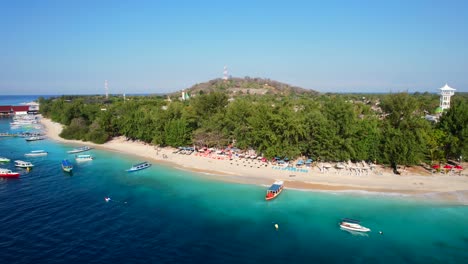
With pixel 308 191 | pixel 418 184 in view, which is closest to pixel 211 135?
pixel 308 191

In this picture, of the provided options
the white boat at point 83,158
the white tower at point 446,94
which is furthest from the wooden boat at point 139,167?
Result: the white tower at point 446,94

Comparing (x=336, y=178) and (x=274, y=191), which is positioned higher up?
(x=336, y=178)

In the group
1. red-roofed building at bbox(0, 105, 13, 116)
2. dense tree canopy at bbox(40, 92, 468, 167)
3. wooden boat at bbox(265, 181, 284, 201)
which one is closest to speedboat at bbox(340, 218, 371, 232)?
wooden boat at bbox(265, 181, 284, 201)

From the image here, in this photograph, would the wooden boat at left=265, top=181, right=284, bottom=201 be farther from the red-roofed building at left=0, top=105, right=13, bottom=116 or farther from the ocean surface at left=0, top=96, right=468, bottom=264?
the red-roofed building at left=0, top=105, right=13, bottom=116

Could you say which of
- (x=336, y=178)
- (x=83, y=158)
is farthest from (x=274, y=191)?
(x=83, y=158)

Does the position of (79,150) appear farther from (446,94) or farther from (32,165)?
(446,94)

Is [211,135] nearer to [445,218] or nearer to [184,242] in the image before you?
[184,242]

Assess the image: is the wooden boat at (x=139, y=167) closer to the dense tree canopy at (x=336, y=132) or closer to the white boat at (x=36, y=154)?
the dense tree canopy at (x=336, y=132)
